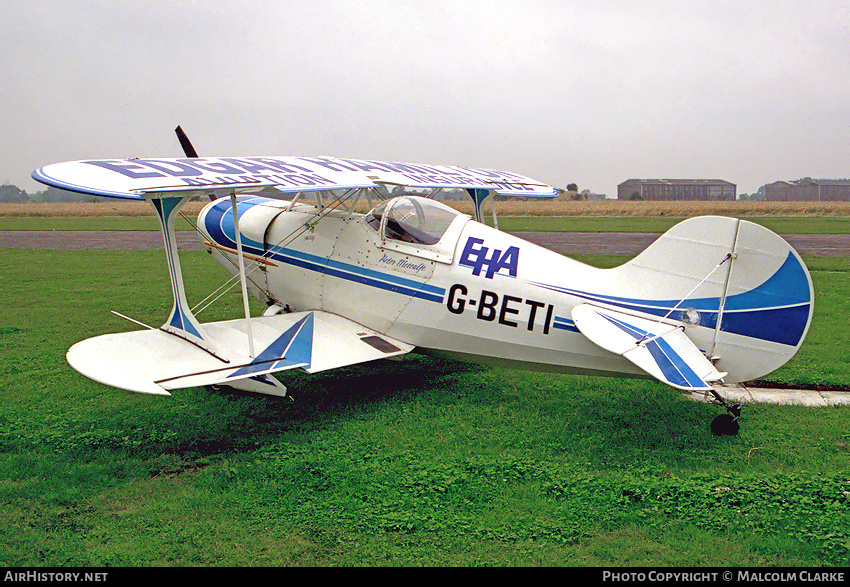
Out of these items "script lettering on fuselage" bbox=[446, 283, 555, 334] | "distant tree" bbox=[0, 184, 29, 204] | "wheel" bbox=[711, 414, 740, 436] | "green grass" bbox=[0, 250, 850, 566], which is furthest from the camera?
"distant tree" bbox=[0, 184, 29, 204]

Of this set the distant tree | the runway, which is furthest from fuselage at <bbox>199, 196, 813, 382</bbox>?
the distant tree

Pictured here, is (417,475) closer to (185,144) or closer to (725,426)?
(725,426)

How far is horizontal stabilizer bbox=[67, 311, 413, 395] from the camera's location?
5.87 metres

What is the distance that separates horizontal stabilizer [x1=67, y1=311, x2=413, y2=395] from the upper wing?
153 cm

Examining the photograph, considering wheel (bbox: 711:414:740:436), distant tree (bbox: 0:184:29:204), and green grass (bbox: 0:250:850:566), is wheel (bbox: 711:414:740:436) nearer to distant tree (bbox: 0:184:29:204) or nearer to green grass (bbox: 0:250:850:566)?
green grass (bbox: 0:250:850:566)

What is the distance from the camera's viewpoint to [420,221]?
290 inches

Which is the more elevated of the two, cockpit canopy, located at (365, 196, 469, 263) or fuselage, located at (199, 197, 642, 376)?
cockpit canopy, located at (365, 196, 469, 263)

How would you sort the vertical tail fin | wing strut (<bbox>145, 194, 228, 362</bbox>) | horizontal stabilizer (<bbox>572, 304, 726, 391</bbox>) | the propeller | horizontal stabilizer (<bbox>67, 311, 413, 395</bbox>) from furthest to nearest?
the propeller, wing strut (<bbox>145, 194, 228, 362</bbox>), horizontal stabilizer (<bbox>67, 311, 413, 395</bbox>), the vertical tail fin, horizontal stabilizer (<bbox>572, 304, 726, 391</bbox>)

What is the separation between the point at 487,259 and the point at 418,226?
→ 3.05 ft

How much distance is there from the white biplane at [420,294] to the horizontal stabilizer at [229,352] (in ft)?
0.07

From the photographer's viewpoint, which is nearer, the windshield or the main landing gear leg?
the main landing gear leg

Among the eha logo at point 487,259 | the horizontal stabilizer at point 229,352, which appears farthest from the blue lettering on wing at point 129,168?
the eha logo at point 487,259

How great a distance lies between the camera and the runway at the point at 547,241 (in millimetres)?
21578

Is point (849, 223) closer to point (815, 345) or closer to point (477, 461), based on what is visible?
point (815, 345)
